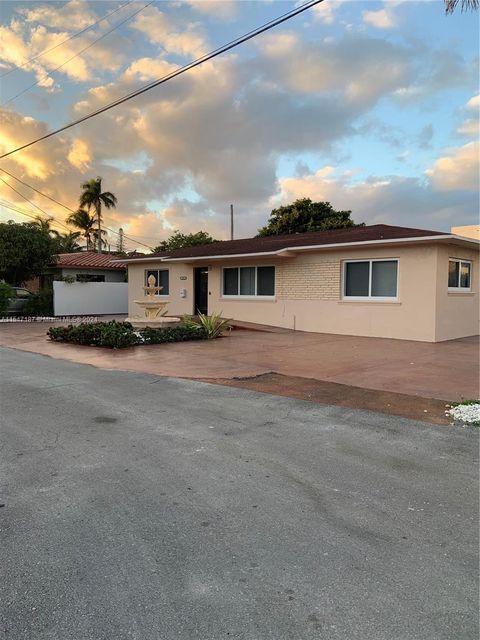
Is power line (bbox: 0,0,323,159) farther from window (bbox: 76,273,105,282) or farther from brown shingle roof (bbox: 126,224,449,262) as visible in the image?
window (bbox: 76,273,105,282)

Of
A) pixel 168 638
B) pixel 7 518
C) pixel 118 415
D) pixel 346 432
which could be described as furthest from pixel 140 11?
pixel 168 638

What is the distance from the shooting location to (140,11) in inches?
477

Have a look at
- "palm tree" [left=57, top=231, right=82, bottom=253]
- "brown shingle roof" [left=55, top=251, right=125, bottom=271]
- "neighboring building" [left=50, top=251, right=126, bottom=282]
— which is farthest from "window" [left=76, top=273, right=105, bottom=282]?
"palm tree" [left=57, top=231, right=82, bottom=253]

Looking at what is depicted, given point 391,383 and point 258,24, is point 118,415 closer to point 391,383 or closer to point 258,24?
point 391,383

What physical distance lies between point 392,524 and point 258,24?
10.1 meters

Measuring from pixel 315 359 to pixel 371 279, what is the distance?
5762mm

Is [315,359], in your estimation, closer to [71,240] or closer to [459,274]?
[459,274]

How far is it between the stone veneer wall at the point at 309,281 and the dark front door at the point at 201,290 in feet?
14.6

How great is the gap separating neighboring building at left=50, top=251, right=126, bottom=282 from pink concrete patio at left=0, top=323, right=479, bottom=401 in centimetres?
1163

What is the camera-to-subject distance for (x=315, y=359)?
11141 millimetres

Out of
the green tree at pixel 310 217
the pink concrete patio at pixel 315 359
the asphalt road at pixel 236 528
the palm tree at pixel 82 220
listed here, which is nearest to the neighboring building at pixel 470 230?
the green tree at pixel 310 217

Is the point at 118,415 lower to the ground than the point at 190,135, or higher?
lower

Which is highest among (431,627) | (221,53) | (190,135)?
(190,135)

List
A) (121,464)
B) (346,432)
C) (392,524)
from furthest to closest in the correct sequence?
(346,432), (121,464), (392,524)
